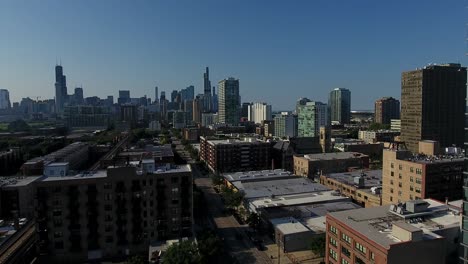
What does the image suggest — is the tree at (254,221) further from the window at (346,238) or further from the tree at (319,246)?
the window at (346,238)

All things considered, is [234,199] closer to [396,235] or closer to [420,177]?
[420,177]

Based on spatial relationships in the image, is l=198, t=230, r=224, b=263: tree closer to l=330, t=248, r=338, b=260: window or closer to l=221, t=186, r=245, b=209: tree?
l=330, t=248, r=338, b=260: window

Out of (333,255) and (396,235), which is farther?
(333,255)

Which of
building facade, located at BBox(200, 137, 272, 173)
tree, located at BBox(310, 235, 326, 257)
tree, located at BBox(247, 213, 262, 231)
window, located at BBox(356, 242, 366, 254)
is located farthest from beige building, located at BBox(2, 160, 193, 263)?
building facade, located at BBox(200, 137, 272, 173)

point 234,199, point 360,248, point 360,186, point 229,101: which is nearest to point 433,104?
point 360,186

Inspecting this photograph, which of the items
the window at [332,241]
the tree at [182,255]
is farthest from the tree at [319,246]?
the tree at [182,255]
